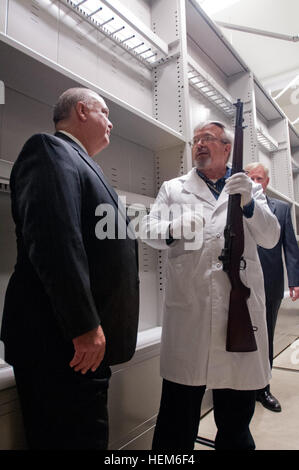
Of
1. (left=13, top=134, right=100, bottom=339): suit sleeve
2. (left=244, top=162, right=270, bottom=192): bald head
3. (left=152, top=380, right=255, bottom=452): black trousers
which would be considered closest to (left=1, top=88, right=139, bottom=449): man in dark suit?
(left=13, top=134, right=100, bottom=339): suit sleeve

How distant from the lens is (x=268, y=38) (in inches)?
120

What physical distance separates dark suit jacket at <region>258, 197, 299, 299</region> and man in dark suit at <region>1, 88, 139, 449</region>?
1.27 metres

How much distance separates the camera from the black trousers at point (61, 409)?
640mm

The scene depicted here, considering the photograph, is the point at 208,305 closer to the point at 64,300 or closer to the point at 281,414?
the point at 64,300

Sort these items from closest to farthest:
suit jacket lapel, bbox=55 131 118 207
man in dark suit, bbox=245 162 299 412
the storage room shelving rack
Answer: suit jacket lapel, bbox=55 131 118 207 → the storage room shelving rack → man in dark suit, bbox=245 162 299 412

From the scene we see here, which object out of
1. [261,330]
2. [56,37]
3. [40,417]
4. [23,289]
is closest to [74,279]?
[23,289]

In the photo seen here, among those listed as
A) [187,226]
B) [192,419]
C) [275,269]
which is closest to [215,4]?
[275,269]

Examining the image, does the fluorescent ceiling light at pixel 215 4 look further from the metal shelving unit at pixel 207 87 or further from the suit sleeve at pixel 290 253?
Answer: the suit sleeve at pixel 290 253

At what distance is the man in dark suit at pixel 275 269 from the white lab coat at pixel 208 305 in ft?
2.46

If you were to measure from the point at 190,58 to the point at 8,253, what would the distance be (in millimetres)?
1781

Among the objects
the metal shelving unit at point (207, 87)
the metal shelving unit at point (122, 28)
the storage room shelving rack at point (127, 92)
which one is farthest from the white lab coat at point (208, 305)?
the metal shelving unit at point (207, 87)

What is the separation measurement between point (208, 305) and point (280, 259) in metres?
1.08

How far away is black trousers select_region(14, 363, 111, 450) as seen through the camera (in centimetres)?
64

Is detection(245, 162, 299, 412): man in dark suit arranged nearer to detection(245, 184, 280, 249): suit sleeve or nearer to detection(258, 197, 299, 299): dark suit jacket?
detection(258, 197, 299, 299): dark suit jacket
